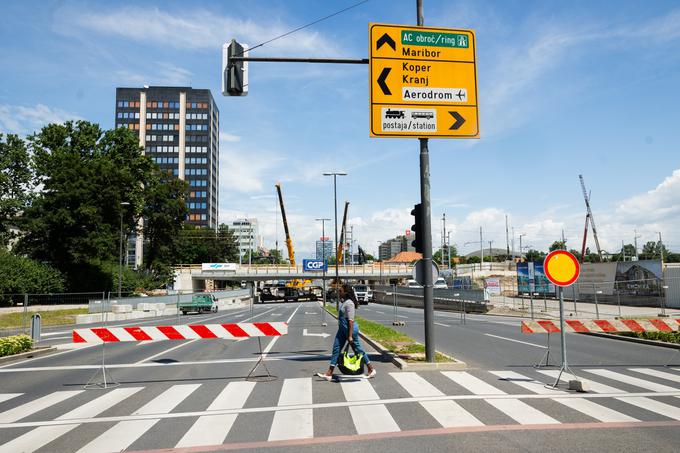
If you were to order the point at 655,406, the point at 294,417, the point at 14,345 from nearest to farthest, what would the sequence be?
the point at 294,417
the point at 655,406
the point at 14,345

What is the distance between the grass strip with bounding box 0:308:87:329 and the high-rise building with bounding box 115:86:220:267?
103 meters

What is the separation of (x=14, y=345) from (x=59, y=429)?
9.69 m

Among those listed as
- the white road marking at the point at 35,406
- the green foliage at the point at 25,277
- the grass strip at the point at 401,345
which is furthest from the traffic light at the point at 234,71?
the green foliage at the point at 25,277

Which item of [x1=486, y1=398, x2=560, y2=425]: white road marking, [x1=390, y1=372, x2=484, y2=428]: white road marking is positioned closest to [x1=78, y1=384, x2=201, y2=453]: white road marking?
[x1=390, y1=372, x2=484, y2=428]: white road marking

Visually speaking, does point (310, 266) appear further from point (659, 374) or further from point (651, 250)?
point (651, 250)

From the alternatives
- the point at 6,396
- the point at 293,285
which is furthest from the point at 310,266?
the point at 6,396

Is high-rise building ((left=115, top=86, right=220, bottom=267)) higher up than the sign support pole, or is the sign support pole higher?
high-rise building ((left=115, top=86, right=220, bottom=267))

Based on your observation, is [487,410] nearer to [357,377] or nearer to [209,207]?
[357,377]

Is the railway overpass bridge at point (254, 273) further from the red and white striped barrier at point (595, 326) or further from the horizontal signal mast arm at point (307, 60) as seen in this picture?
the horizontal signal mast arm at point (307, 60)

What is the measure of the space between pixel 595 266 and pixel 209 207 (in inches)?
4385

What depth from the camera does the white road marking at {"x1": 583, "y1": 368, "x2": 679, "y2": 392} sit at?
8.96m

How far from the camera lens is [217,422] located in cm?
696

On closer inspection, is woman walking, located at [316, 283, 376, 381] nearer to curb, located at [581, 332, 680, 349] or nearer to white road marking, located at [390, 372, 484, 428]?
white road marking, located at [390, 372, 484, 428]

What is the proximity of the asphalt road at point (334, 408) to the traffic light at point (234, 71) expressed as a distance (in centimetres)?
554
